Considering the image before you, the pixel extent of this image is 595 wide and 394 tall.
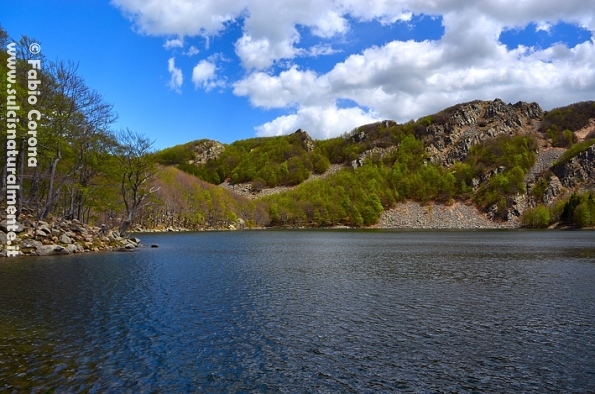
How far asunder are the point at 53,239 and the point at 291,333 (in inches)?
1862

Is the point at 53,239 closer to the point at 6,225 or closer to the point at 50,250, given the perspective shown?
the point at 50,250

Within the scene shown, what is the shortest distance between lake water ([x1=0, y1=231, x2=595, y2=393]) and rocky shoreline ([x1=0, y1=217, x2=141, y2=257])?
12.2 m

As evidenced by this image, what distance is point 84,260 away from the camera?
Result: 46969 millimetres

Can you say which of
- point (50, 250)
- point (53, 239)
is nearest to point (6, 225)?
point (50, 250)

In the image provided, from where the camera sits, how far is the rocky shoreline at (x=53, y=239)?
48656 mm

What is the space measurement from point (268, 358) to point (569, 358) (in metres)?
13.3

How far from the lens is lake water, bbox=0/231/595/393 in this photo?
14.5 meters

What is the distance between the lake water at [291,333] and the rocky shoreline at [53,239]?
12.2 metres

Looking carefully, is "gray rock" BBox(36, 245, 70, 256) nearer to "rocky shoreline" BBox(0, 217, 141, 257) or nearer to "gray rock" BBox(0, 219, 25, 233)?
"rocky shoreline" BBox(0, 217, 141, 257)

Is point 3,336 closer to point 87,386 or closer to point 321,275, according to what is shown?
point 87,386

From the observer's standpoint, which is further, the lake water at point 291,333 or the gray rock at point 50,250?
the gray rock at point 50,250

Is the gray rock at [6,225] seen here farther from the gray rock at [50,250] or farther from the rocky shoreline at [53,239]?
the gray rock at [50,250]

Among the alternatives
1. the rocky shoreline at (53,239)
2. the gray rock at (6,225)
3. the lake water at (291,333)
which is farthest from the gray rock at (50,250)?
the lake water at (291,333)

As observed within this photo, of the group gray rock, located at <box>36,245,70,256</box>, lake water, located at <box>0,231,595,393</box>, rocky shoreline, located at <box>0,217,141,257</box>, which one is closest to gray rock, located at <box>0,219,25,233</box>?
rocky shoreline, located at <box>0,217,141,257</box>
